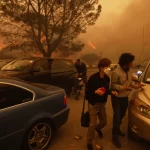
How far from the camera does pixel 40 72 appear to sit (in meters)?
6.91

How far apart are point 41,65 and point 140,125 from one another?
4.64m

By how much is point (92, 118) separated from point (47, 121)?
816 mm

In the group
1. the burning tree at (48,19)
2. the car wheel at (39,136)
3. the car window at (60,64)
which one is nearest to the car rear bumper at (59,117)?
the car wheel at (39,136)

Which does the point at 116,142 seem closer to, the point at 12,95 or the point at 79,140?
the point at 79,140

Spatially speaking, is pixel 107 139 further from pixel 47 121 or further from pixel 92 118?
pixel 47 121

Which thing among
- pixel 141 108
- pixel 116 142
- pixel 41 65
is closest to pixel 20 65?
pixel 41 65

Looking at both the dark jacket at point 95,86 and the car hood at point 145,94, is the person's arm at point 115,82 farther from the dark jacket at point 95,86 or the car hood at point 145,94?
the car hood at point 145,94

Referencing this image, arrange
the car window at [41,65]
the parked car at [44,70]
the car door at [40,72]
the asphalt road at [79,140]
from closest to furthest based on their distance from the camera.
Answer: the asphalt road at [79,140] < the parked car at [44,70] < the car door at [40,72] < the car window at [41,65]

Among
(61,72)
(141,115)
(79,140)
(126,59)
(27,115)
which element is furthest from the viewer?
(61,72)

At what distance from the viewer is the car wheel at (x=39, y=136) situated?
3192mm

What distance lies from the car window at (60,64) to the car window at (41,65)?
0.26 meters

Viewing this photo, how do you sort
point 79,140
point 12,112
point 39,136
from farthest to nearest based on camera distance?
1. point 79,140
2. point 39,136
3. point 12,112

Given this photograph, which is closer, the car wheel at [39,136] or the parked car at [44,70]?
the car wheel at [39,136]

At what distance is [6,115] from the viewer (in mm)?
2812
